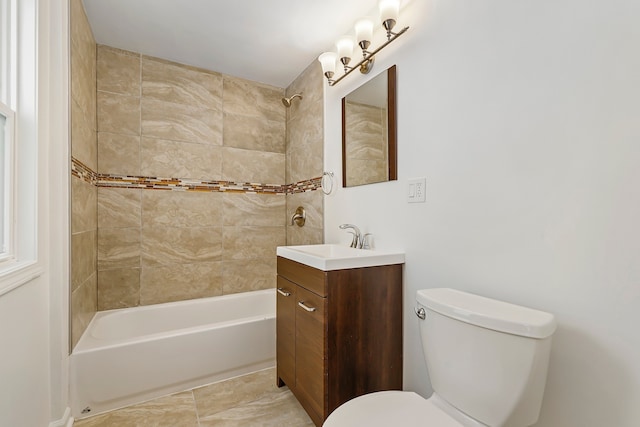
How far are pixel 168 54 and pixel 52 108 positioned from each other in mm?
1167

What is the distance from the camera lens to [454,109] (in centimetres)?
126

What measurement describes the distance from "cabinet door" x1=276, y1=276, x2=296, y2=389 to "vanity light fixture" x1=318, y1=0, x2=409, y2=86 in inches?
51.9

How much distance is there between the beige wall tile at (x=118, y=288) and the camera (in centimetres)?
219

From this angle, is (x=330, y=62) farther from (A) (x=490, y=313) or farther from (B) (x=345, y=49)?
(A) (x=490, y=313)

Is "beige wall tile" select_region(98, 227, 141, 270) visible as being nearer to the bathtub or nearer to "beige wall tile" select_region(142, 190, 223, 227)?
"beige wall tile" select_region(142, 190, 223, 227)

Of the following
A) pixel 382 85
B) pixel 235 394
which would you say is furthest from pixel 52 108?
pixel 235 394

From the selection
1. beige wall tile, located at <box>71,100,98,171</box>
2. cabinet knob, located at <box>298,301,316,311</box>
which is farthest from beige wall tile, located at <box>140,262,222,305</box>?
cabinet knob, located at <box>298,301,316,311</box>

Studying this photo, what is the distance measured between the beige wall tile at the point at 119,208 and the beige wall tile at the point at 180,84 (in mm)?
775

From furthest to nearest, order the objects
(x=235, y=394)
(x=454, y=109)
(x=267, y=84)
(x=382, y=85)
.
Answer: (x=267, y=84)
(x=235, y=394)
(x=382, y=85)
(x=454, y=109)

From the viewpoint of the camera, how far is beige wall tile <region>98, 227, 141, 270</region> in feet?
7.11

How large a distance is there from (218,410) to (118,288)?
124 centimetres

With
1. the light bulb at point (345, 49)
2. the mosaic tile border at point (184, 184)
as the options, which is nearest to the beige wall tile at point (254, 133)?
the mosaic tile border at point (184, 184)

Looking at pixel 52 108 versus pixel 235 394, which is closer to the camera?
pixel 52 108

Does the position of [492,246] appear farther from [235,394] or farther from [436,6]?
[235,394]
